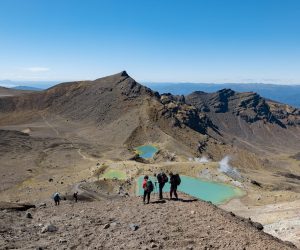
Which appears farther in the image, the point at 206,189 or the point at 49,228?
the point at 206,189

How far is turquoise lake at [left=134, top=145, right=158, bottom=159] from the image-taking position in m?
119

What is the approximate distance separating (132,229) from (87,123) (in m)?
148

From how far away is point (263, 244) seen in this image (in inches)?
765

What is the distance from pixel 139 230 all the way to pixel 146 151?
339 ft

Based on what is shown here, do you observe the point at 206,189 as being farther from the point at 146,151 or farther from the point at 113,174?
the point at 146,151

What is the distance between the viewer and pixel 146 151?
125 m

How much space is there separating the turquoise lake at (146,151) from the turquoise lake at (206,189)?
44332 millimetres

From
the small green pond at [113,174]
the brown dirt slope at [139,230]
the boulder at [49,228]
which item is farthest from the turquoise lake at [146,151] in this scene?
the boulder at [49,228]

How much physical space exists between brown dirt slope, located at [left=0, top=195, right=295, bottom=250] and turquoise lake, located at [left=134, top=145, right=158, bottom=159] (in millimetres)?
91052

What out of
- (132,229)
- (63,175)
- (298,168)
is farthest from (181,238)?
(298,168)

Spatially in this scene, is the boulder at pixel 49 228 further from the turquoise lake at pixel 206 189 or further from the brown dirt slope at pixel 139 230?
the turquoise lake at pixel 206 189

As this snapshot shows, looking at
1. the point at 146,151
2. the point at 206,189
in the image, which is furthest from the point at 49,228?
the point at 146,151

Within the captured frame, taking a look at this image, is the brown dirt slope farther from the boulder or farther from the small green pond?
the small green pond

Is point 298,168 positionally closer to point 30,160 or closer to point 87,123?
point 87,123
